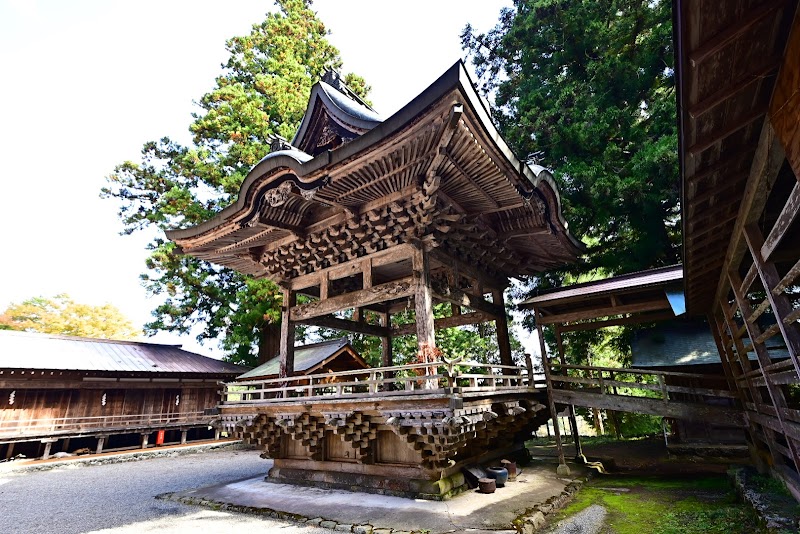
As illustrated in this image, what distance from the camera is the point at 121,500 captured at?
8266 mm

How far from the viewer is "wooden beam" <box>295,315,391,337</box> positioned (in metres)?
9.48

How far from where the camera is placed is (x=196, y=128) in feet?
64.0

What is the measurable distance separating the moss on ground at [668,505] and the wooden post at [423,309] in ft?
10.3

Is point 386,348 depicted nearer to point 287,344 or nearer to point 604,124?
point 287,344

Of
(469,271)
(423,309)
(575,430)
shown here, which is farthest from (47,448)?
(575,430)

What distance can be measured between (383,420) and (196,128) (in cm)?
1879

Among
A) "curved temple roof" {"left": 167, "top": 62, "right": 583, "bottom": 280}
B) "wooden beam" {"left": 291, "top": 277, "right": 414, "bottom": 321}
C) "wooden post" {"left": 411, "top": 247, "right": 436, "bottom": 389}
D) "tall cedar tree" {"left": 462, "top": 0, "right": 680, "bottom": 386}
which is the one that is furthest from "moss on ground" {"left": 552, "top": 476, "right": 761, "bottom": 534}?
"tall cedar tree" {"left": 462, "top": 0, "right": 680, "bottom": 386}

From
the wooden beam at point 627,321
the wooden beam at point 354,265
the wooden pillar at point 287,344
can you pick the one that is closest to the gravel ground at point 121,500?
the wooden pillar at point 287,344

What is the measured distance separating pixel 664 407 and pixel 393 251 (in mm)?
A: 6221

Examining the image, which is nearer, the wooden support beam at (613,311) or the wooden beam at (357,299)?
the wooden beam at (357,299)

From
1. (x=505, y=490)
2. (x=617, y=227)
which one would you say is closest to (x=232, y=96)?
(x=617, y=227)

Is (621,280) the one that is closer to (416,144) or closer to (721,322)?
(721,322)

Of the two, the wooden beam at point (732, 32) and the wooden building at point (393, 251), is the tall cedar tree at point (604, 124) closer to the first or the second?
the wooden building at point (393, 251)

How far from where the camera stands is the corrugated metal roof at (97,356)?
50.6ft
